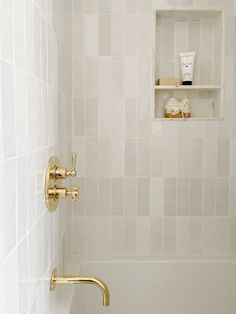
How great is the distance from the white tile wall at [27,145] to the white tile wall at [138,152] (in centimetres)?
61

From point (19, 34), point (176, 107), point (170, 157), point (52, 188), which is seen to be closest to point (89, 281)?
point (52, 188)

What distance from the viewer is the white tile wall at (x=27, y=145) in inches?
29.8

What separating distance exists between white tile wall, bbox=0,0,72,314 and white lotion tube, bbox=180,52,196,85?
2.70 ft

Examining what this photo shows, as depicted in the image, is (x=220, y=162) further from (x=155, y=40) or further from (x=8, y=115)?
(x=8, y=115)

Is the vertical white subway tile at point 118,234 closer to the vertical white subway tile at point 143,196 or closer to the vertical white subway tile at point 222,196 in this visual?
the vertical white subway tile at point 143,196

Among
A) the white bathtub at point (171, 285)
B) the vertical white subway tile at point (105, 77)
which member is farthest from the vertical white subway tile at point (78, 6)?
the white bathtub at point (171, 285)

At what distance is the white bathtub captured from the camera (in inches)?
83.1

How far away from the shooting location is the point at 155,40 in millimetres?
2162

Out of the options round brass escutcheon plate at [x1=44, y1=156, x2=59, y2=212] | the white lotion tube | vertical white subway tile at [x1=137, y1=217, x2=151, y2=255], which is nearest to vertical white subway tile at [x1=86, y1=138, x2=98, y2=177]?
vertical white subway tile at [x1=137, y1=217, x2=151, y2=255]

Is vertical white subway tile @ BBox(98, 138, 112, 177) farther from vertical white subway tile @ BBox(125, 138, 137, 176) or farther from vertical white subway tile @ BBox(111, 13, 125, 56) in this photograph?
vertical white subway tile @ BBox(111, 13, 125, 56)

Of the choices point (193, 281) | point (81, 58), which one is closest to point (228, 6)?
point (81, 58)

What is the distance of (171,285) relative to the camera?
212 cm

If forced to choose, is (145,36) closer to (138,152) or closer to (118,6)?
(118,6)

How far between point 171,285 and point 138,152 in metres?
0.69
